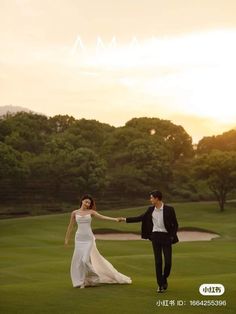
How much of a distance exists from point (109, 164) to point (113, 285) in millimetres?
81182

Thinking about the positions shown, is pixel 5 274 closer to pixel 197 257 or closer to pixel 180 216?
pixel 197 257

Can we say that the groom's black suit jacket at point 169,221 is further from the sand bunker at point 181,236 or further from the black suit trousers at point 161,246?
the sand bunker at point 181,236

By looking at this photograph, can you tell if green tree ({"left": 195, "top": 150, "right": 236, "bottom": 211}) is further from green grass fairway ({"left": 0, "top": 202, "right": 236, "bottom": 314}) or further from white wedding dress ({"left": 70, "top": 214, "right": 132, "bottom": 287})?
white wedding dress ({"left": 70, "top": 214, "right": 132, "bottom": 287})

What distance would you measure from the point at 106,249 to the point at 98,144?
71648mm

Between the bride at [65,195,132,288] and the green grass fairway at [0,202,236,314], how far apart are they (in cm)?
43

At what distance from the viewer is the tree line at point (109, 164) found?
77938 mm

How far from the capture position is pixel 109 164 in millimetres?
97688

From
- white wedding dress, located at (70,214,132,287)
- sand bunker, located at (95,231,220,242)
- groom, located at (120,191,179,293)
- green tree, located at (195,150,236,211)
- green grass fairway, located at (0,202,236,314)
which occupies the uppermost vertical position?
green tree, located at (195,150,236,211)

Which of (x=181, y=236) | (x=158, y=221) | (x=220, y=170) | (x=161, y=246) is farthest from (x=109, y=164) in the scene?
(x=158, y=221)

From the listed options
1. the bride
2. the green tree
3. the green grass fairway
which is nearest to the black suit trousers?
the green grass fairway

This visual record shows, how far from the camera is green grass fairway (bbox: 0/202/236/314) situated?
13.3 meters

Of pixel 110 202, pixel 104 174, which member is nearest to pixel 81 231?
pixel 104 174

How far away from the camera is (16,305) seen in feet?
44.3

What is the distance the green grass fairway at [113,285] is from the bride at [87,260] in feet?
1.41
